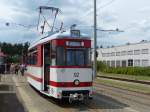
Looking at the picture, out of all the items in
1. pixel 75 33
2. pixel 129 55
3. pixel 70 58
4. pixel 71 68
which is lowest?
pixel 71 68

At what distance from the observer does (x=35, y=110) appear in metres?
16.1

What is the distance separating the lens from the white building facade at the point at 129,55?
8512 cm

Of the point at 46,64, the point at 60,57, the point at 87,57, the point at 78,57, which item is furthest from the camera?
the point at 46,64

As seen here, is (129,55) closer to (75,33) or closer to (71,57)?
(75,33)

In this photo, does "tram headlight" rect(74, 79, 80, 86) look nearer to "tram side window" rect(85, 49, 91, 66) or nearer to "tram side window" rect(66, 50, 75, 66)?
"tram side window" rect(66, 50, 75, 66)

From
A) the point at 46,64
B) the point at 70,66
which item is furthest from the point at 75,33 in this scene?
the point at 46,64

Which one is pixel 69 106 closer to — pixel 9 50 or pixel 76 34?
pixel 76 34

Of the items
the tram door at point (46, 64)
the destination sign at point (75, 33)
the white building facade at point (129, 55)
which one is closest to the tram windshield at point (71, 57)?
the destination sign at point (75, 33)

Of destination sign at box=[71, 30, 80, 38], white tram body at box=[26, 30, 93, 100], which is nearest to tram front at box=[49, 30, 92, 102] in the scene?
white tram body at box=[26, 30, 93, 100]

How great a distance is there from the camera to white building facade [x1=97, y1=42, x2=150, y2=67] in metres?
85.1

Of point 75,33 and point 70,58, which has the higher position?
point 75,33

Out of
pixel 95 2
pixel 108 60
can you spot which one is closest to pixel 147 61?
pixel 108 60

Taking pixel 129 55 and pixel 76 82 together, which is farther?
pixel 129 55

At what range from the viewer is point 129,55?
94.1 metres
